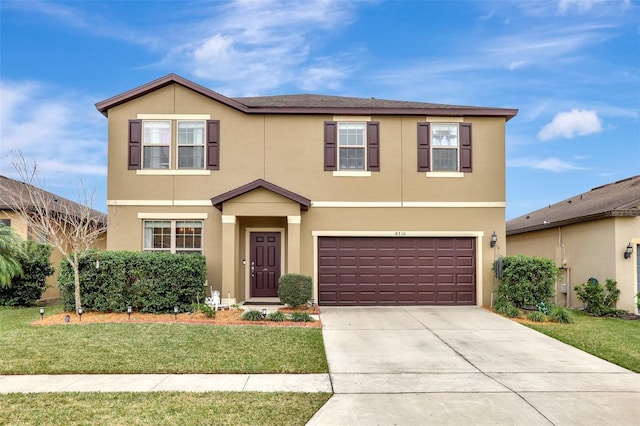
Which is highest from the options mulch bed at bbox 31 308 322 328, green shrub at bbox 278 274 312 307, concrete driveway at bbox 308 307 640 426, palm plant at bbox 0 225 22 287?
palm plant at bbox 0 225 22 287

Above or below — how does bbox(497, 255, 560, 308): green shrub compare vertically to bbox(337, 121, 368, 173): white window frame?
below

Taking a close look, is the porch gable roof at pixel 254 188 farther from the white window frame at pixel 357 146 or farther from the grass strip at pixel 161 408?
the grass strip at pixel 161 408

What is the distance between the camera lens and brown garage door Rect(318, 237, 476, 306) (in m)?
14.4

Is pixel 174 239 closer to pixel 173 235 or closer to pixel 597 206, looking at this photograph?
pixel 173 235

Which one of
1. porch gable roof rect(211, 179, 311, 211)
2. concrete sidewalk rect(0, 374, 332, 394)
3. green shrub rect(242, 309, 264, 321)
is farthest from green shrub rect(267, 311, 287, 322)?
concrete sidewalk rect(0, 374, 332, 394)

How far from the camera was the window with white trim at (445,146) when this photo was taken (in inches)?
579

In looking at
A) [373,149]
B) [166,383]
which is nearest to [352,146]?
[373,149]

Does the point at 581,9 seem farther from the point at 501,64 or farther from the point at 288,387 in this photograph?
the point at 288,387

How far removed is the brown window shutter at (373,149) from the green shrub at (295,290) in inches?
164

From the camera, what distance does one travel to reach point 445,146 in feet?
48.3

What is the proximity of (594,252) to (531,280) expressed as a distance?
3812mm

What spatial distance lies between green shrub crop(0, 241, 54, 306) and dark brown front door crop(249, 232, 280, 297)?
6612 millimetres

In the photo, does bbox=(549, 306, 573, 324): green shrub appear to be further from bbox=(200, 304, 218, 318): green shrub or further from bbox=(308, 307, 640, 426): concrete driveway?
bbox=(200, 304, 218, 318): green shrub

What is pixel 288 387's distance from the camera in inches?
255
